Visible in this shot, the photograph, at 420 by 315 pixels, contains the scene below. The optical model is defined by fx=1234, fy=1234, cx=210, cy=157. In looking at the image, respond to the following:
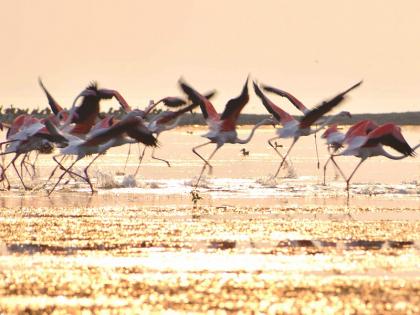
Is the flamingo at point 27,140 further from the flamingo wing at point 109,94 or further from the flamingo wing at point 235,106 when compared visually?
the flamingo wing at point 235,106

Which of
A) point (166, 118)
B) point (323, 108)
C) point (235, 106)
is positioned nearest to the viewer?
point (323, 108)

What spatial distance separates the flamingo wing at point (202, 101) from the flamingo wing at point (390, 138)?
10.9 feet

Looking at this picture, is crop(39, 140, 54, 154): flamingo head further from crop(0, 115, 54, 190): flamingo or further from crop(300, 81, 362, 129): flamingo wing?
crop(300, 81, 362, 129): flamingo wing

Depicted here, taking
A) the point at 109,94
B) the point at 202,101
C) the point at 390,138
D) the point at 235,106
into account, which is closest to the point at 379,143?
the point at 390,138

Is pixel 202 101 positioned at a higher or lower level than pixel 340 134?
higher

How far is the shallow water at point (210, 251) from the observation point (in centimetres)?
888

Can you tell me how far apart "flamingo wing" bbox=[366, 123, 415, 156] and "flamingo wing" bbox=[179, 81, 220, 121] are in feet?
10.9

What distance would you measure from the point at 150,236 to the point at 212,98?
11.3 m

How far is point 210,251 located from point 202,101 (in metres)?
11.3

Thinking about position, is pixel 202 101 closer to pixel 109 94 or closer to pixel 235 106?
pixel 235 106

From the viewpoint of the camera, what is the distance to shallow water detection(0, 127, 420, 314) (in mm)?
8883

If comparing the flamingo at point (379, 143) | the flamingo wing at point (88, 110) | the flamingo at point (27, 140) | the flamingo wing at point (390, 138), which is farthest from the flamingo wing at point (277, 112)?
the flamingo at point (27, 140)

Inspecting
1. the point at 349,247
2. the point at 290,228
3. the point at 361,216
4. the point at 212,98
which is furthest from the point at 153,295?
the point at 212,98

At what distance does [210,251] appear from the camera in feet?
38.3
